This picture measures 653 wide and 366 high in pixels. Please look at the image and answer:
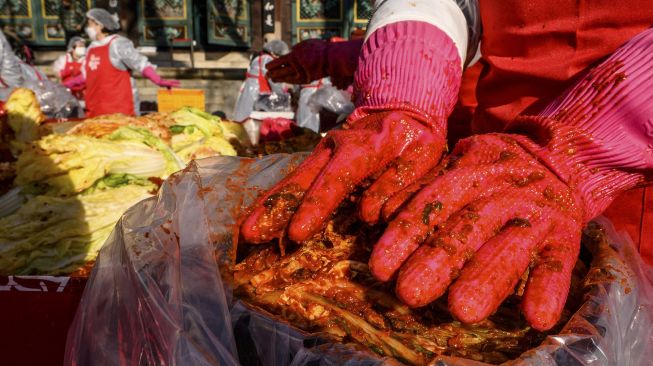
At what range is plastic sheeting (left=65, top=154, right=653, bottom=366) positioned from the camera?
2.83ft

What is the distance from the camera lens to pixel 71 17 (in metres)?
14.1

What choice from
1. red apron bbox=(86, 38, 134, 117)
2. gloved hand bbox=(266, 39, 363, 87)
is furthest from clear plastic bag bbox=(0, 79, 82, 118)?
gloved hand bbox=(266, 39, 363, 87)

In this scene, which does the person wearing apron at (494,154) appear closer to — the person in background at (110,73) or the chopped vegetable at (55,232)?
the chopped vegetable at (55,232)

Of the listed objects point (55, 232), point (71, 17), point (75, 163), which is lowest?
point (55, 232)

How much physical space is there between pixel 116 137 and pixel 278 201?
260 cm

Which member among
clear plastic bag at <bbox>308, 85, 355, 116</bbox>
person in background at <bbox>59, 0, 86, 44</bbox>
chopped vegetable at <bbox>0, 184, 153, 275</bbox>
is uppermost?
person in background at <bbox>59, 0, 86, 44</bbox>

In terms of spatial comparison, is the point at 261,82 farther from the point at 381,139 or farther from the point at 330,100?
the point at 381,139

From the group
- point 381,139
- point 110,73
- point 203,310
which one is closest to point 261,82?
point 110,73

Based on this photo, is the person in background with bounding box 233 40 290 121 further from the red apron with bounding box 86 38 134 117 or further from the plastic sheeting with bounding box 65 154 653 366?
the plastic sheeting with bounding box 65 154 653 366

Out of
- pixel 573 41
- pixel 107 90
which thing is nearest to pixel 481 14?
pixel 573 41

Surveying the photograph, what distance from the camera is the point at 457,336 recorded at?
1.00 metres

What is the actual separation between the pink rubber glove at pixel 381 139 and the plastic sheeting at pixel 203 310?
5.8 inches

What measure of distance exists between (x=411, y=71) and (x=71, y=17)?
1543 centimetres

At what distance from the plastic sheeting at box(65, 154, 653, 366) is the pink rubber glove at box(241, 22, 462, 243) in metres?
0.15
